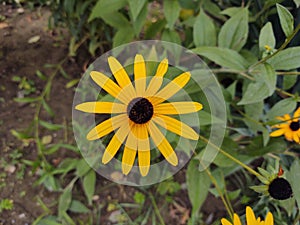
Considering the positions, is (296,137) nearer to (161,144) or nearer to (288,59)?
(288,59)

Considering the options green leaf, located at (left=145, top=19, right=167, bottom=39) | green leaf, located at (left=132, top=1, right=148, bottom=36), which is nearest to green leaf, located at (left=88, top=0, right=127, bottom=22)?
green leaf, located at (left=132, top=1, right=148, bottom=36)

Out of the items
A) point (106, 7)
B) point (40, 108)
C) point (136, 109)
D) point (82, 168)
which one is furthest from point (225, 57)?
point (40, 108)

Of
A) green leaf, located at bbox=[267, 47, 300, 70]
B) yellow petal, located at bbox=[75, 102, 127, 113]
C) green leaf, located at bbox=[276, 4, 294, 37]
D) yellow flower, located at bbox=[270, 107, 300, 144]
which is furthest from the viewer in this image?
yellow flower, located at bbox=[270, 107, 300, 144]

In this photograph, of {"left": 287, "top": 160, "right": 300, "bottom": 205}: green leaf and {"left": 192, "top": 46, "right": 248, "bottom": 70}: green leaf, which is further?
{"left": 192, "top": 46, "right": 248, "bottom": 70}: green leaf

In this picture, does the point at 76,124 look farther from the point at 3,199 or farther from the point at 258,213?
the point at 258,213

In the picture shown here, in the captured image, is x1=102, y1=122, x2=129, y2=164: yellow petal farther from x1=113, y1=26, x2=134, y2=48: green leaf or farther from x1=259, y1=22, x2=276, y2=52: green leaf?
x1=113, y1=26, x2=134, y2=48: green leaf

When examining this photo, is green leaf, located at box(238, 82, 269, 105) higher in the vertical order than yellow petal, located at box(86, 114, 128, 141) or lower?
lower

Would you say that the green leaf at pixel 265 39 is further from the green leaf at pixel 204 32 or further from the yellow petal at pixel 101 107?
the yellow petal at pixel 101 107

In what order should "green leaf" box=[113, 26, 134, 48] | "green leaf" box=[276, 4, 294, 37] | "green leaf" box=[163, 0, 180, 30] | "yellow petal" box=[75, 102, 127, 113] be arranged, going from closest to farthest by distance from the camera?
"yellow petal" box=[75, 102, 127, 113]
"green leaf" box=[276, 4, 294, 37]
"green leaf" box=[163, 0, 180, 30]
"green leaf" box=[113, 26, 134, 48]
